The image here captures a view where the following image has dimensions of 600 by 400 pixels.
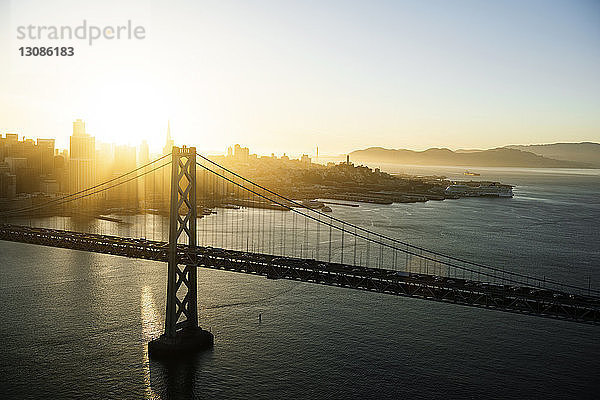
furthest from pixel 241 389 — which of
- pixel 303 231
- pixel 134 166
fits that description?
pixel 134 166

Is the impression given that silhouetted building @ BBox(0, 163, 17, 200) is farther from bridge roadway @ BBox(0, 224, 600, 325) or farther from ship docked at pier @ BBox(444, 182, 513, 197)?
ship docked at pier @ BBox(444, 182, 513, 197)

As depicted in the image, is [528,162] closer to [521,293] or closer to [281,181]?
[281,181]

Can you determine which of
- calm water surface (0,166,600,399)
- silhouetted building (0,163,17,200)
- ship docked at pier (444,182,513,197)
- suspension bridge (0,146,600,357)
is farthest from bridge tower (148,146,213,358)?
ship docked at pier (444,182,513,197)

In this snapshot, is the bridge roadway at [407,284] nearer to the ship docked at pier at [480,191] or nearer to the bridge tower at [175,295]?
the bridge tower at [175,295]

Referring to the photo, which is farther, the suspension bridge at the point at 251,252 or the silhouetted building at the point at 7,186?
the silhouetted building at the point at 7,186

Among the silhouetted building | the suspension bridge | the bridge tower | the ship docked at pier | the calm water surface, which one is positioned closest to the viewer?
the calm water surface

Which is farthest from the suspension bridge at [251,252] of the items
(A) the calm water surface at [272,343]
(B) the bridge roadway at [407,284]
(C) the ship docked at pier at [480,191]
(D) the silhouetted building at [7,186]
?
(C) the ship docked at pier at [480,191]

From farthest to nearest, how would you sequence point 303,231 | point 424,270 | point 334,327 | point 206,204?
point 206,204 < point 303,231 < point 424,270 < point 334,327
